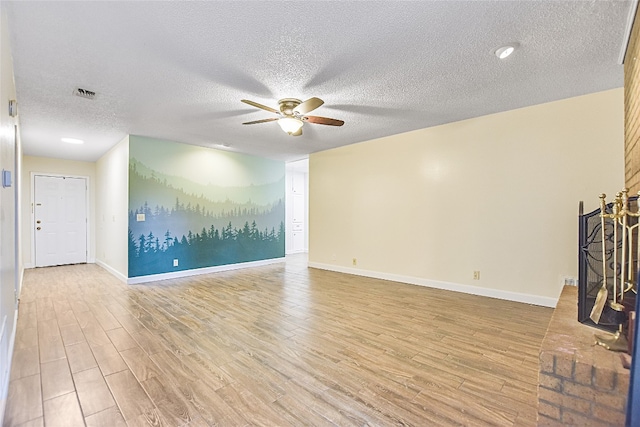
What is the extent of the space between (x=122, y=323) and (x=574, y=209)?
527 centimetres

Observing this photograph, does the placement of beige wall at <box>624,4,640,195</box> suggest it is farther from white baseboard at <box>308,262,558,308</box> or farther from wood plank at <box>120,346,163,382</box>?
wood plank at <box>120,346,163,382</box>

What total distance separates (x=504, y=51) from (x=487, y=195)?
2153mm

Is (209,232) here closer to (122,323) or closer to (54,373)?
(122,323)

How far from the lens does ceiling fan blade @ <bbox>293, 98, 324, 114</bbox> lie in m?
2.70

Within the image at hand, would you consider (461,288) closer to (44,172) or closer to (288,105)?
(288,105)

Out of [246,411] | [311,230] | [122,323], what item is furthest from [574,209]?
[122,323]

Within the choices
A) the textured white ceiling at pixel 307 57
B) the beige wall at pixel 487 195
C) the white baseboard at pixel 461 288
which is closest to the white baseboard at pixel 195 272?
the white baseboard at pixel 461 288

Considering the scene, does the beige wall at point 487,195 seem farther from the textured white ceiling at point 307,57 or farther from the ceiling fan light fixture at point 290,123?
the ceiling fan light fixture at point 290,123

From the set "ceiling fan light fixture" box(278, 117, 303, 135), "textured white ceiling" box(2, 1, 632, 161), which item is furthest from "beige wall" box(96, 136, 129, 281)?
"ceiling fan light fixture" box(278, 117, 303, 135)

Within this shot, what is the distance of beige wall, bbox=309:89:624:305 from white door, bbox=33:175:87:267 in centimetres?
631

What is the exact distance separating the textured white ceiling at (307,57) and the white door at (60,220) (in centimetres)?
336

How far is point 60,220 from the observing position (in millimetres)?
6684

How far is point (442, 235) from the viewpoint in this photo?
176 inches

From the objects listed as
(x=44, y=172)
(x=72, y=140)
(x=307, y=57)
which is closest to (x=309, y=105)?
(x=307, y=57)
